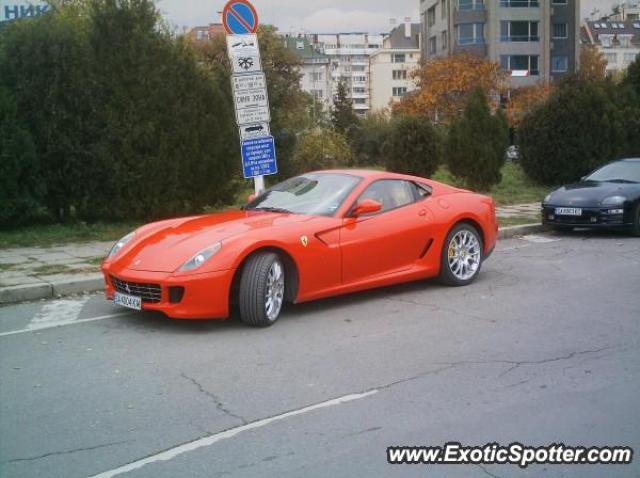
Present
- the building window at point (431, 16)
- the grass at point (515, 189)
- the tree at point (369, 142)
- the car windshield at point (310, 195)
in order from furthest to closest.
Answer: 1. the building window at point (431, 16)
2. the tree at point (369, 142)
3. the grass at point (515, 189)
4. the car windshield at point (310, 195)

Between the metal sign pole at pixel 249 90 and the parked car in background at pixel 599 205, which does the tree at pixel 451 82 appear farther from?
the metal sign pole at pixel 249 90

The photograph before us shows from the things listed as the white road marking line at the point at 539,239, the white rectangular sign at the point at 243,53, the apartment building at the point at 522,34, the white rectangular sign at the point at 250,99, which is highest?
the apartment building at the point at 522,34

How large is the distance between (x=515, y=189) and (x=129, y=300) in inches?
612

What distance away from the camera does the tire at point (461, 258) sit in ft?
27.8

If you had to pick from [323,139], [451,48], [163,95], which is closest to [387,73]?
[451,48]

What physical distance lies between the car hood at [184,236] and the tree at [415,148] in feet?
40.2

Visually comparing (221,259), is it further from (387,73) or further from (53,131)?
(387,73)

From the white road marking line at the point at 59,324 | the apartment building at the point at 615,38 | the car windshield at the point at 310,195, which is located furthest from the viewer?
the apartment building at the point at 615,38

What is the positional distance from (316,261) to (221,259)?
3.34ft

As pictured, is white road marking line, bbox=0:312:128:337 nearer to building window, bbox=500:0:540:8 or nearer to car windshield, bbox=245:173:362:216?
car windshield, bbox=245:173:362:216

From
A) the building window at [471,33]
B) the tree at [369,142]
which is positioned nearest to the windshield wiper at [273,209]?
the tree at [369,142]

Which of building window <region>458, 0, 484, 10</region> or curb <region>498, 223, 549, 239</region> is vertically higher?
building window <region>458, 0, 484, 10</region>

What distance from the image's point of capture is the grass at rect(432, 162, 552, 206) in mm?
A: 18337

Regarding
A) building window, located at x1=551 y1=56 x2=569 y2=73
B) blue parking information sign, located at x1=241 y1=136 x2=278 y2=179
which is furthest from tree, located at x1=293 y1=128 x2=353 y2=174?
building window, located at x1=551 y1=56 x2=569 y2=73
